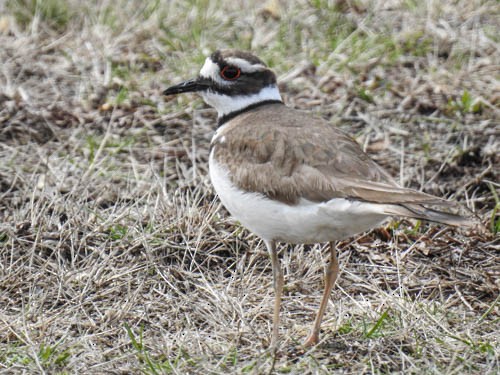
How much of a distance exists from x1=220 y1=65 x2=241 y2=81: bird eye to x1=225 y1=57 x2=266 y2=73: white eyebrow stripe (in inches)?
0.9

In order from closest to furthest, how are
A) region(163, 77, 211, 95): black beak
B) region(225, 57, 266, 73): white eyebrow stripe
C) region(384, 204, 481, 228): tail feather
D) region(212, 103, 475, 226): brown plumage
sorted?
1. region(384, 204, 481, 228): tail feather
2. region(212, 103, 475, 226): brown plumage
3. region(225, 57, 266, 73): white eyebrow stripe
4. region(163, 77, 211, 95): black beak

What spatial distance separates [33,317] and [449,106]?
3184 millimetres

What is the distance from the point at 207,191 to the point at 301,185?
1597 millimetres

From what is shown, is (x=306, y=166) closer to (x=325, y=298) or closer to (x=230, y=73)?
A: (x=325, y=298)

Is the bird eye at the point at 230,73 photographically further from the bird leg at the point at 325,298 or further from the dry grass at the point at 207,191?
the bird leg at the point at 325,298

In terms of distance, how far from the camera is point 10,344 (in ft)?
12.9

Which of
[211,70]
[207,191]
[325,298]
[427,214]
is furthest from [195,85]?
[427,214]

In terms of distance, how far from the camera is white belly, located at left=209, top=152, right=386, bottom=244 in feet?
11.6

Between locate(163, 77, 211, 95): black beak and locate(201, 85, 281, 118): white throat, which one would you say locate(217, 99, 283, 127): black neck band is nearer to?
locate(201, 85, 281, 118): white throat

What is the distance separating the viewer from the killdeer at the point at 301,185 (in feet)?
11.6

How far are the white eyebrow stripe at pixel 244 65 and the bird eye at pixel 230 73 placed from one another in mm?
24

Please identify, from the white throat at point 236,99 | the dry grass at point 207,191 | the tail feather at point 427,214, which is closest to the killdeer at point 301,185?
the tail feather at point 427,214

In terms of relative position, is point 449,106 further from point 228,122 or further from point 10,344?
Result: point 10,344

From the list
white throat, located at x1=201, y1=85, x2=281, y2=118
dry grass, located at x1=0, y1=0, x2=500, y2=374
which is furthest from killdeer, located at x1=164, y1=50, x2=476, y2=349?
dry grass, located at x1=0, y1=0, x2=500, y2=374
